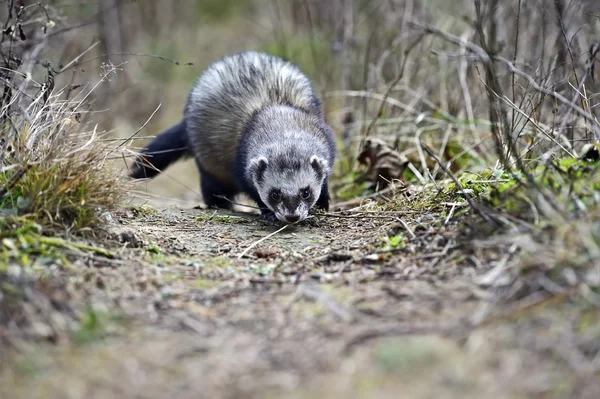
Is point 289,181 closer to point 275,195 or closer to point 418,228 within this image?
point 275,195

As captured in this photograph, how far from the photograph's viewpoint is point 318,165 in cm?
695

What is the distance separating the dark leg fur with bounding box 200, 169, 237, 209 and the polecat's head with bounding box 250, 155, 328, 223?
1.63 m

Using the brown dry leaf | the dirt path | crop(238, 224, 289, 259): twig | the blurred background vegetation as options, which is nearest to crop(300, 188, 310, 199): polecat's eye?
crop(238, 224, 289, 259): twig

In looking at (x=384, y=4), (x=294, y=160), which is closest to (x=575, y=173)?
(x=294, y=160)

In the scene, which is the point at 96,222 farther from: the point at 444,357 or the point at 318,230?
the point at 444,357

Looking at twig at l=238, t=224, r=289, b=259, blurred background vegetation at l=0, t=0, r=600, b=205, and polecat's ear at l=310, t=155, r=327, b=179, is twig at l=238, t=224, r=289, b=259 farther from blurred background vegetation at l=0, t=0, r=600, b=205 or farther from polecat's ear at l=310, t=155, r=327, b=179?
blurred background vegetation at l=0, t=0, r=600, b=205

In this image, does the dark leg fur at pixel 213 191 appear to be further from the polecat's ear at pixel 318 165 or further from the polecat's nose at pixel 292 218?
the polecat's nose at pixel 292 218

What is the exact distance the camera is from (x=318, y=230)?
21.1 feet

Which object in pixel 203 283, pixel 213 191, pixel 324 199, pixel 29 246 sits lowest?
pixel 213 191

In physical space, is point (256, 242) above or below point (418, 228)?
below

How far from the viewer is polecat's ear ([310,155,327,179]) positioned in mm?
6891

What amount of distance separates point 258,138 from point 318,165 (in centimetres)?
78

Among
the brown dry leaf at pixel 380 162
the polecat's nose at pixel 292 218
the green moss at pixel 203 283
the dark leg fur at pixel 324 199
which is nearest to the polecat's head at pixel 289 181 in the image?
the polecat's nose at pixel 292 218

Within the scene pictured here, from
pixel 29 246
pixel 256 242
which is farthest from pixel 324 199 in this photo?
pixel 29 246
